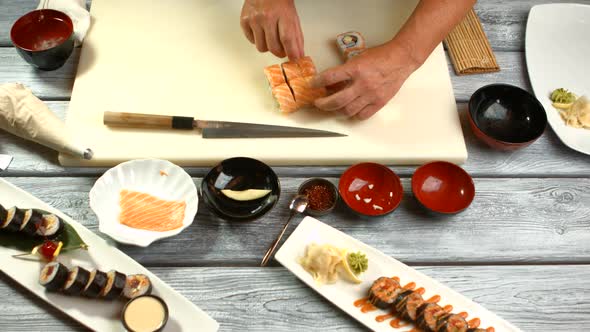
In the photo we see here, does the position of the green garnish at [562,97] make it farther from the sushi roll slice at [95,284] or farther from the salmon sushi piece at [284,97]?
the sushi roll slice at [95,284]

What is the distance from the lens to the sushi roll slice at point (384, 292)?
5.23ft

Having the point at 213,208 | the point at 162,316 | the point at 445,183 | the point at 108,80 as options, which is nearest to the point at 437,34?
the point at 445,183

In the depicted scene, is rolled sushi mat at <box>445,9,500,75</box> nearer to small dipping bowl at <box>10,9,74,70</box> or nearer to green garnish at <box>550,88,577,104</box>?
green garnish at <box>550,88,577,104</box>

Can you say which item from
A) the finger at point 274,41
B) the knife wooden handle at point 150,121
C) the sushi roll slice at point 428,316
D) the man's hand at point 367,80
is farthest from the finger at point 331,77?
the sushi roll slice at point 428,316

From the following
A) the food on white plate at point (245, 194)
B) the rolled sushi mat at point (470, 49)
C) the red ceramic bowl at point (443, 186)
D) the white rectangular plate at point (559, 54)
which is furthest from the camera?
the rolled sushi mat at point (470, 49)

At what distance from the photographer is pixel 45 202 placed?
1.82 meters

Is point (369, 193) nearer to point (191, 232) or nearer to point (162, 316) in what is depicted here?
point (191, 232)

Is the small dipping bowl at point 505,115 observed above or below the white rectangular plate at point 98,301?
above

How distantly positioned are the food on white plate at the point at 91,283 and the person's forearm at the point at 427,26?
1.24 m

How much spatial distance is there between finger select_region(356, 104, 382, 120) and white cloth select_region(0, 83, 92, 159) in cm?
97

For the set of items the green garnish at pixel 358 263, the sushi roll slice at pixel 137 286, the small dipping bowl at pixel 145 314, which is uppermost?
the green garnish at pixel 358 263

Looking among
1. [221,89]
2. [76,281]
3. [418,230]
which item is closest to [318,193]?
[418,230]

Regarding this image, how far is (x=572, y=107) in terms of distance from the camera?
2125 millimetres

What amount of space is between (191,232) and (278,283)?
336 millimetres
